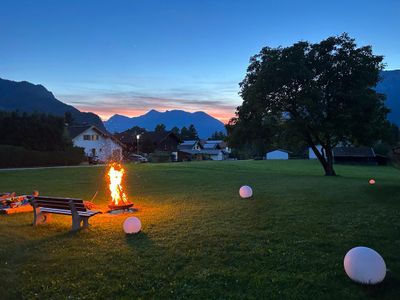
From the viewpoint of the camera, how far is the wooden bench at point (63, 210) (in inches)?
352

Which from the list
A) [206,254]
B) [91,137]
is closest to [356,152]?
[91,137]

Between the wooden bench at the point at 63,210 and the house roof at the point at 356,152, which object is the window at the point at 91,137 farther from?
the wooden bench at the point at 63,210

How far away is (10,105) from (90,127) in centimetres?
13952

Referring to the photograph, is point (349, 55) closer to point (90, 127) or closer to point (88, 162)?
point (88, 162)

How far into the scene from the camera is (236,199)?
46.2 feet

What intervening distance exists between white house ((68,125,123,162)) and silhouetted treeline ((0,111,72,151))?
14618mm

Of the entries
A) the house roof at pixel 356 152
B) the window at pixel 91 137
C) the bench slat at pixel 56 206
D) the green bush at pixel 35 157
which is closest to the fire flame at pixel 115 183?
the bench slat at pixel 56 206

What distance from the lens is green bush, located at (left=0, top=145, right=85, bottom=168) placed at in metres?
41.0

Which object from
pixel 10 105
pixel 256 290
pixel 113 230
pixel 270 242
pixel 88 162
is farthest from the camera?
pixel 10 105

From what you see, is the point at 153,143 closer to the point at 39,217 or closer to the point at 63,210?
the point at 39,217

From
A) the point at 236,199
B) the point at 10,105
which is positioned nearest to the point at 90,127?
the point at 236,199

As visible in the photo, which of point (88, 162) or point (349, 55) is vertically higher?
point (349, 55)

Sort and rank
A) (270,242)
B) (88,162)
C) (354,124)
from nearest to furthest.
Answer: (270,242), (354,124), (88,162)

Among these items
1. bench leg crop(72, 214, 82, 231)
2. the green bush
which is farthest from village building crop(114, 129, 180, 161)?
bench leg crop(72, 214, 82, 231)
